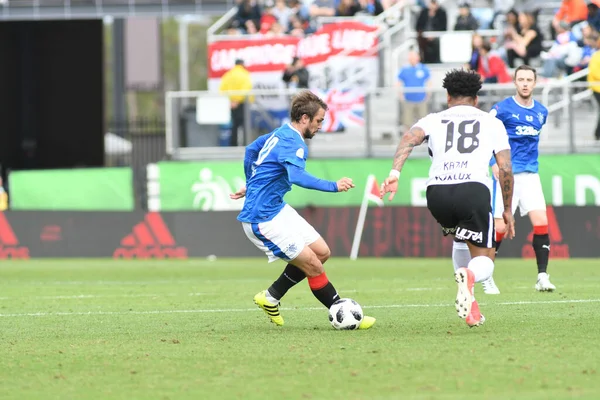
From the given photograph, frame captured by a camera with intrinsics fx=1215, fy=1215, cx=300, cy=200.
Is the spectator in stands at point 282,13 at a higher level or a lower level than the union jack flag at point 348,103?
higher

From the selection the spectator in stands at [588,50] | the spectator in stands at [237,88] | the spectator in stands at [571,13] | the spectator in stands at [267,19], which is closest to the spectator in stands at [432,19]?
the spectator in stands at [571,13]

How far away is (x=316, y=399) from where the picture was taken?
253 inches

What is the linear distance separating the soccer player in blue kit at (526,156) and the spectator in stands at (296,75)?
10237 mm

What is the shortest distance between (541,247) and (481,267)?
4.32 metres

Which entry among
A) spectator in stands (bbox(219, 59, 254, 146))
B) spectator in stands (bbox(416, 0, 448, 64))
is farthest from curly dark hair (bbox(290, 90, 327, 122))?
spectator in stands (bbox(416, 0, 448, 64))

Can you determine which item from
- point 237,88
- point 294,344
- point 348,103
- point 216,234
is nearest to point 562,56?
point 348,103

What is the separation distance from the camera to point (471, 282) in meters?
9.13

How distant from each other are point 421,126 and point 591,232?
11.6m

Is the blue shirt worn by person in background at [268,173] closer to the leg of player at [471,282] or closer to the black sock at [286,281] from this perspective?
the black sock at [286,281]

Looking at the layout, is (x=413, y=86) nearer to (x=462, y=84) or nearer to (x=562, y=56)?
(x=562, y=56)

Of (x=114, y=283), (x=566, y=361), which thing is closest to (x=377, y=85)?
(x=114, y=283)

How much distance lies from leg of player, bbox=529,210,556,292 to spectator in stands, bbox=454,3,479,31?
11.4m

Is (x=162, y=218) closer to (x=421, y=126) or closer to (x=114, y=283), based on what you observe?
(x=114, y=283)

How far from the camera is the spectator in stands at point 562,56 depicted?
76.1 ft
